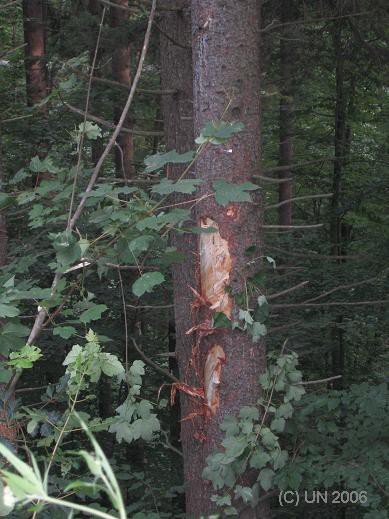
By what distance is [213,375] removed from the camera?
12.3 feet

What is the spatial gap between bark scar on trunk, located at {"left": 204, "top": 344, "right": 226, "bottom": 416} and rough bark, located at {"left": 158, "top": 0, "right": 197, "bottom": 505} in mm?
439

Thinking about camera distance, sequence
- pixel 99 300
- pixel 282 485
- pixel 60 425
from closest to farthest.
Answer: pixel 60 425 < pixel 282 485 < pixel 99 300

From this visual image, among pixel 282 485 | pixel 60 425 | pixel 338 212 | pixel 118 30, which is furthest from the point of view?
pixel 338 212

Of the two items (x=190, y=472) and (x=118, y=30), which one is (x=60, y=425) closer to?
(x=190, y=472)

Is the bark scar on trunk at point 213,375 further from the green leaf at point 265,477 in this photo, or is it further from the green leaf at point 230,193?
the green leaf at point 230,193

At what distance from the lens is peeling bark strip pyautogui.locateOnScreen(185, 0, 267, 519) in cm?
364

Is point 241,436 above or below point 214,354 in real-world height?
below

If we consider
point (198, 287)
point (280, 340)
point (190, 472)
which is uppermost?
point (198, 287)

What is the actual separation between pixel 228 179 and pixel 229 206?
15 centimetres

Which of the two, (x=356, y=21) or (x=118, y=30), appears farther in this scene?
(x=356, y=21)

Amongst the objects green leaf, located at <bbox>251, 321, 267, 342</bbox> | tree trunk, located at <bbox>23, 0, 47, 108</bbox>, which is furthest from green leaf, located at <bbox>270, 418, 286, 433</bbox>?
tree trunk, located at <bbox>23, 0, 47, 108</bbox>

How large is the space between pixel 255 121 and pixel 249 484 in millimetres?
2032

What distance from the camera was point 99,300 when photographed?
8188 mm

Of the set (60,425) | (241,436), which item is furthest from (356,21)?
(60,425)
